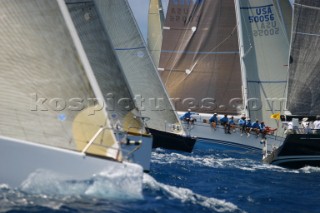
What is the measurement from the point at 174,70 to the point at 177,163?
564 inches

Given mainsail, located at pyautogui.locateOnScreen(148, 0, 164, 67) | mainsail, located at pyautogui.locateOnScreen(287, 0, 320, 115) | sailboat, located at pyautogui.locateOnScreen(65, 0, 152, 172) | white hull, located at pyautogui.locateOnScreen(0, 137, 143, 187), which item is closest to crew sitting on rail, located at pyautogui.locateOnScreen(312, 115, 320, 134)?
mainsail, located at pyautogui.locateOnScreen(287, 0, 320, 115)

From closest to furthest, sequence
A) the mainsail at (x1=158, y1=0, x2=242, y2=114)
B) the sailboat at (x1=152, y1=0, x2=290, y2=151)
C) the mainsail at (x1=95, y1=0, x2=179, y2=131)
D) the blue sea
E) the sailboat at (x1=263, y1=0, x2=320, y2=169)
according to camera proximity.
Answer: the blue sea → the mainsail at (x1=95, y1=0, x2=179, y2=131) → the sailboat at (x1=263, y1=0, x2=320, y2=169) → the sailboat at (x1=152, y1=0, x2=290, y2=151) → the mainsail at (x1=158, y1=0, x2=242, y2=114)

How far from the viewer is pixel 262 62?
3041cm

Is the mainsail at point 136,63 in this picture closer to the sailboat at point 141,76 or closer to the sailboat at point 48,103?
the sailboat at point 141,76

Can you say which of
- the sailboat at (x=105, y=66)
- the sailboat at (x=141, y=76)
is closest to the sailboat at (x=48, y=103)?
the sailboat at (x=105, y=66)

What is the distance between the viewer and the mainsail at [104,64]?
658 inches

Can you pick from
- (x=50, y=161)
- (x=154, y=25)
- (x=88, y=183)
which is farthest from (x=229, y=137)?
(x=50, y=161)

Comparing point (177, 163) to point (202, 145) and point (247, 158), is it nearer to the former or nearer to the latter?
point (247, 158)

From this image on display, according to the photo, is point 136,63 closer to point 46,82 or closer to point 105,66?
point 105,66

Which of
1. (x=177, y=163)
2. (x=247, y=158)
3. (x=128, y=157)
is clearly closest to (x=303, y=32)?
(x=247, y=158)

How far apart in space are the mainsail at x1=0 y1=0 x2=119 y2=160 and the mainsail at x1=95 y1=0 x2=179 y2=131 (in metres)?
10.4

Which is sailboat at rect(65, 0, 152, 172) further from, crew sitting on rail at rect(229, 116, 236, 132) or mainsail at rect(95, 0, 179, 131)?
crew sitting on rail at rect(229, 116, 236, 132)

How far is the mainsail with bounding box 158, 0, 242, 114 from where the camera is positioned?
32.0 meters

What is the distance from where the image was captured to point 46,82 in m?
10.8
